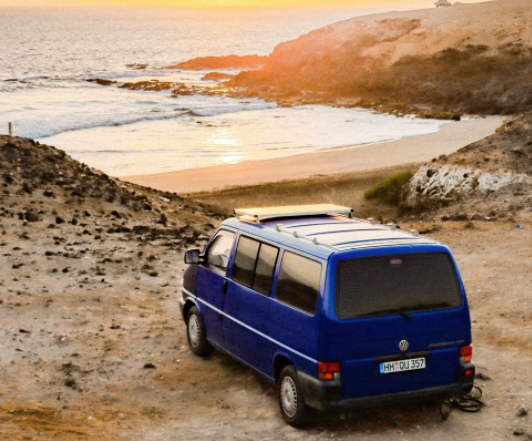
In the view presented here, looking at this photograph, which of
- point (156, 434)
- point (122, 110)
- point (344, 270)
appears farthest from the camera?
point (122, 110)

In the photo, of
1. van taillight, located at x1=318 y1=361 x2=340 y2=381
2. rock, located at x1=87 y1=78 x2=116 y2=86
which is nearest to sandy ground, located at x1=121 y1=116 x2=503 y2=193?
van taillight, located at x1=318 y1=361 x2=340 y2=381

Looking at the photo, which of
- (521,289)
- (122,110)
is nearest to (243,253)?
(521,289)

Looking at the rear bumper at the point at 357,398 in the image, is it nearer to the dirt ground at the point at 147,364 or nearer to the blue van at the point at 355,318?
the blue van at the point at 355,318

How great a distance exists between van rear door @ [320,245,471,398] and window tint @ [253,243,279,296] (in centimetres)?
114

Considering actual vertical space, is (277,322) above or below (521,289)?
above

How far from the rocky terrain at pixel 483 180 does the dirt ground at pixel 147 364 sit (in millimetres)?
6534

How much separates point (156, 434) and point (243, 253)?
222 centimetres

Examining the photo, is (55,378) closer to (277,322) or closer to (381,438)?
(277,322)

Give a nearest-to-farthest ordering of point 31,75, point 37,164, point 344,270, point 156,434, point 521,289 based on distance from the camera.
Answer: point 344,270 → point 156,434 → point 521,289 → point 37,164 → point 31,75

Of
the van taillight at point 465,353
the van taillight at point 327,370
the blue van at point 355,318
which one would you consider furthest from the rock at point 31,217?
the van taillight at point 465,353

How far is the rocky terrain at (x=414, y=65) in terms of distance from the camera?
70562 mm

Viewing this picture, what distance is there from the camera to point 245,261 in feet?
29.9

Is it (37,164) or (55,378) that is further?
(37,164)

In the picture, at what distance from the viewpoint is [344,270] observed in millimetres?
7531
